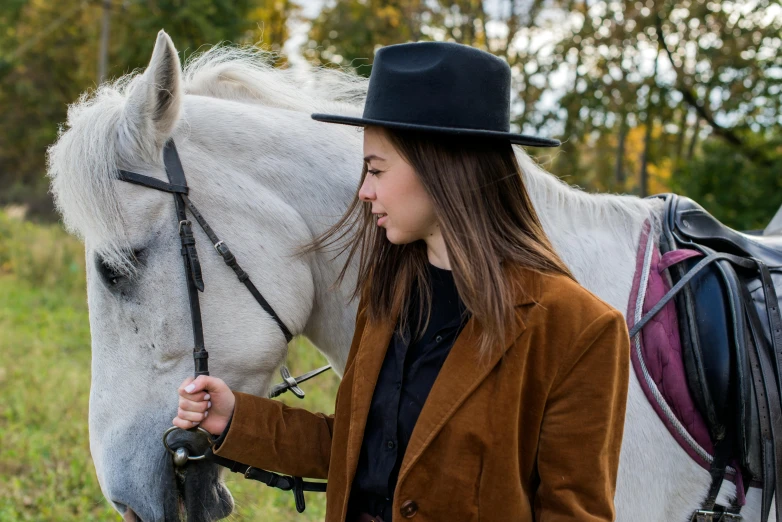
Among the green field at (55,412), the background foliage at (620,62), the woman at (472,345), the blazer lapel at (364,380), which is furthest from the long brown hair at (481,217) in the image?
the background foliage at (620,62)

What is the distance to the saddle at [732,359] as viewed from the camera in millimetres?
1761

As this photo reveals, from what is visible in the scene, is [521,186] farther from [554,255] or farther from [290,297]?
[290,297]

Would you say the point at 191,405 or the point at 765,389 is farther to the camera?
the point at 765,389

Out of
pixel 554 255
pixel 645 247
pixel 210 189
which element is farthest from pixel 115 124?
pixel 645 247

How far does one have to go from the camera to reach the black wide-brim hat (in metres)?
1.33

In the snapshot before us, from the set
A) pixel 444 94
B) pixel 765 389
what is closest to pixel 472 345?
pixel 444 94

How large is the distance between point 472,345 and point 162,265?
0.88 metres

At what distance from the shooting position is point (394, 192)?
4.52ft

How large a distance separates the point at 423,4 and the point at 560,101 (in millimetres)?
3136

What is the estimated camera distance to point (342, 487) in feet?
5.00

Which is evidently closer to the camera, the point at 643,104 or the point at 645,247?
the point at 645,247

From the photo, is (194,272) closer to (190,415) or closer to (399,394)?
(190,415)

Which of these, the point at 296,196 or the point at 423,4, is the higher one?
the point at 423,4

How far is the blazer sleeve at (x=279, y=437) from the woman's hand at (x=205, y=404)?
0.04 m
